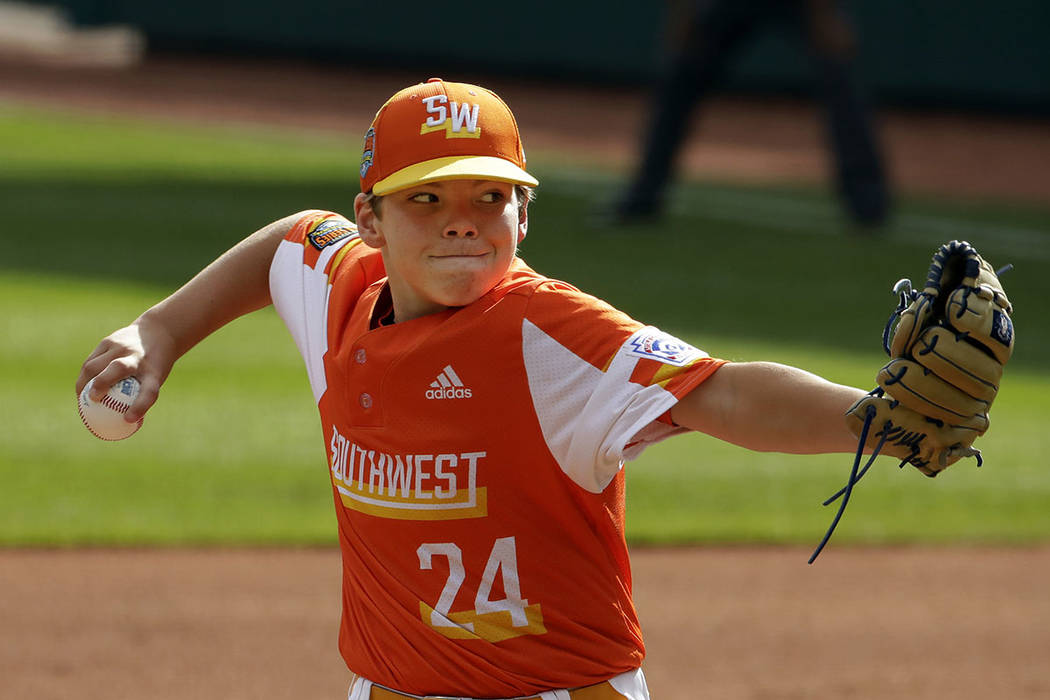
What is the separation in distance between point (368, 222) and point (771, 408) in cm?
78

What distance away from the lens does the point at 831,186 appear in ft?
56.3

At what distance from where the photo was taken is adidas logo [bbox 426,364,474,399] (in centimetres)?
251

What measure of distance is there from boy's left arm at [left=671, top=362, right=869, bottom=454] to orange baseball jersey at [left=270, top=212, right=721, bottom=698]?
0.07 metres

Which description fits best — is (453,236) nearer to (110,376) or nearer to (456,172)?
(456,172)

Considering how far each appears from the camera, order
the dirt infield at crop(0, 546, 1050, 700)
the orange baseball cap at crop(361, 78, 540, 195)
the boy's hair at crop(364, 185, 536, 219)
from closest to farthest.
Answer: the orange baseball cap at crop(361, 78, 540, 195) < the boy's hair at crop(364, 185, 536, 219) < the dirt infield at crop(0, 546, 1050, 700)

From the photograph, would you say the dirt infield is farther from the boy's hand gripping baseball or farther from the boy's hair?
the boy's hair

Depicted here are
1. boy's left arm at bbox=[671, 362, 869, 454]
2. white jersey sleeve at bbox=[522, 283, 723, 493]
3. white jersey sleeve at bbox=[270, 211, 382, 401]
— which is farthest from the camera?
white jersey sleeve at bbox=[270, 211, 382, 401]

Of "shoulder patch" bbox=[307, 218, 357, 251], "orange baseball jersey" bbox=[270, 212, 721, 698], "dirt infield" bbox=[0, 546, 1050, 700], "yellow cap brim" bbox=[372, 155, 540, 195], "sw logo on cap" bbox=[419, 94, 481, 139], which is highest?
"sw logo on cap" bbox=[419, 94, 481, 139]

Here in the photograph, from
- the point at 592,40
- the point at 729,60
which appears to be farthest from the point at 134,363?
the point at 592,40

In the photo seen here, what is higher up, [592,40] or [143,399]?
[592,40]

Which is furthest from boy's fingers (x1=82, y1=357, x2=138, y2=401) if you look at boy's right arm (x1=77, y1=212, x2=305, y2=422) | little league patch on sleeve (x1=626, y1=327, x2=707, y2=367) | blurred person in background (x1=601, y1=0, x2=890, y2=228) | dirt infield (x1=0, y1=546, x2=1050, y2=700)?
blurred person in background (x1=601, y1=0, x2=890, y2=228)

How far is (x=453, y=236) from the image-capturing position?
8.09 ft

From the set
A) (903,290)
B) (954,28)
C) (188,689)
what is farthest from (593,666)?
(954,28)

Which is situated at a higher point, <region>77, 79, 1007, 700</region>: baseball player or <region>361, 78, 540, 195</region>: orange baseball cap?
<region>361, 78, 540, 195</region>: orange baseball cap
